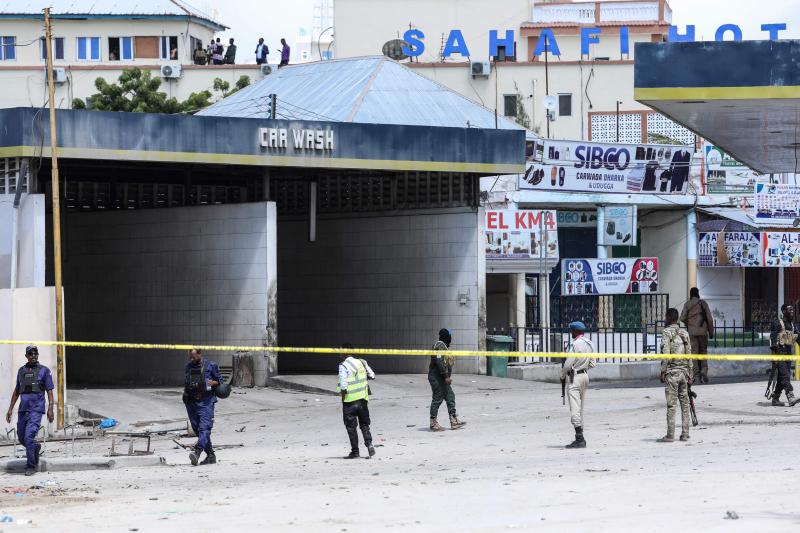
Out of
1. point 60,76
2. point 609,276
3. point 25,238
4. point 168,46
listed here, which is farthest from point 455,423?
point 168,46

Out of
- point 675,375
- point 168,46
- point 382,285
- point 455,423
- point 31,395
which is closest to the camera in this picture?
point 31,395

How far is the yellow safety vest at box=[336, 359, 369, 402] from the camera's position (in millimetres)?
18453

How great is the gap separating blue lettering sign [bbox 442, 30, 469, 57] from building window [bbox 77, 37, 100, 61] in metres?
19.8

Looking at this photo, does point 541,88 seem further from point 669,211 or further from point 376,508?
point 376,508

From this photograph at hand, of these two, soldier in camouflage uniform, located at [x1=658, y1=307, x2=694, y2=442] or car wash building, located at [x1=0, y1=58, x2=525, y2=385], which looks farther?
car wash building, located at [x1=0, y1=58, x2=525, y2=385]

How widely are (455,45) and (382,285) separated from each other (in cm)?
4304

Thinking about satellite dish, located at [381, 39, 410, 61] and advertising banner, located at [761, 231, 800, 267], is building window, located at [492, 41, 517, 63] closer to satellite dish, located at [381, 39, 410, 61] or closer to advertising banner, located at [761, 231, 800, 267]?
satellite dish, located at [381, 39, 410, 61]

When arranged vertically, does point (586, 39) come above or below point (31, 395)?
above

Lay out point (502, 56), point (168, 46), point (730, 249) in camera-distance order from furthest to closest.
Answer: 1. point (168, 46)
2. point (502, 56)
3. point (730, 249)

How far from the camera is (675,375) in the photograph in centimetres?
1892

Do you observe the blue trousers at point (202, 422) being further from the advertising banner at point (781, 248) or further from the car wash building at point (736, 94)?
the advertising banner at point (781, 248)

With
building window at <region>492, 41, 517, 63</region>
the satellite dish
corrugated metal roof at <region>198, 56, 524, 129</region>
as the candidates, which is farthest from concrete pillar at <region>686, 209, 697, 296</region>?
building window at <region>492, 41, 517, 63</region>

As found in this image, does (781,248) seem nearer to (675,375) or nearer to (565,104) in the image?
(565,104)

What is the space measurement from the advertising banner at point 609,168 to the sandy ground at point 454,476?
18.4 meters
